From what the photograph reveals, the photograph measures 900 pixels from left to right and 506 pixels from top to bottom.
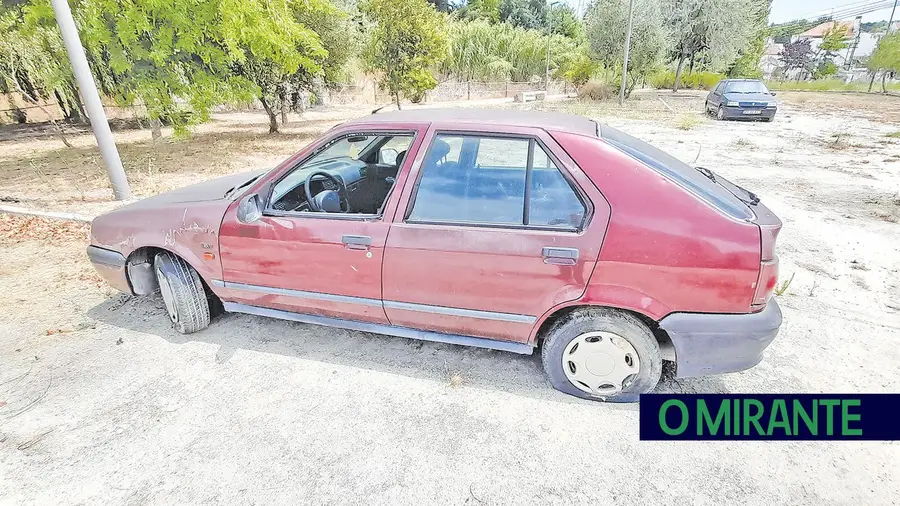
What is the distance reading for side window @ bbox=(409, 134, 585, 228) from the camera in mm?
2447

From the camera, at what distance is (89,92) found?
19.9 ft

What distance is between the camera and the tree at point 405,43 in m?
14.8

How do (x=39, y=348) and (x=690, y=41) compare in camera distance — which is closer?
(x=39, y=348)

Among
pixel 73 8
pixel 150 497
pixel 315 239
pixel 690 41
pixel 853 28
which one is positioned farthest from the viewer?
pixel 853 28

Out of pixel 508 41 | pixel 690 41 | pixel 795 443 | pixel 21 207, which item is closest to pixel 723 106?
pixel 690 41

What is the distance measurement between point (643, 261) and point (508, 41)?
39.7 m

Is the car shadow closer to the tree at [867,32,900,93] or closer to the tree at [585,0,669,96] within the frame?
the tree at [585,0,669,96]

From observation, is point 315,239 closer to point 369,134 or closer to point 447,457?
point 369,134

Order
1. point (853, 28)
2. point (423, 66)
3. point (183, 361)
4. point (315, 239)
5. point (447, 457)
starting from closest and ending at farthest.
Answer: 1. point (447, 457)
2. point (315, 239)
3. point (183, 361)
4. point (423, 66)
5. point (853, 28)

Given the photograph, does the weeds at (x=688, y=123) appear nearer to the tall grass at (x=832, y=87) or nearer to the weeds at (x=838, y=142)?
the weeds at (x=838, y=142)

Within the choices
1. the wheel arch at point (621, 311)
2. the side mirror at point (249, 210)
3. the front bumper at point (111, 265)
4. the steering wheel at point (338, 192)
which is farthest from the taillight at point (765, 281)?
the front bumper at point (111, 265)

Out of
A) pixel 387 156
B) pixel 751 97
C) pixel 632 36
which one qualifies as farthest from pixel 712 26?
pixel 387 156

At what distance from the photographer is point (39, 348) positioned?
3260 millimetres

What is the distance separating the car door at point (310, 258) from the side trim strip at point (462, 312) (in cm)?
14
